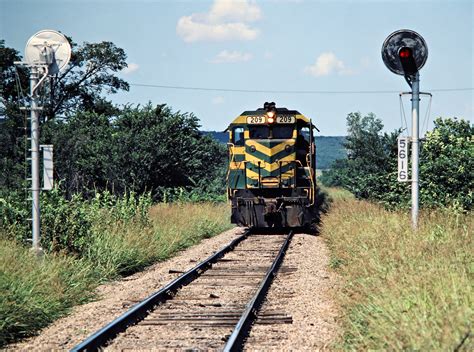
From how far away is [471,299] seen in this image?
19.0ft

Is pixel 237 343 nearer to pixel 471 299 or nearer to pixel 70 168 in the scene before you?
pixel 471 299

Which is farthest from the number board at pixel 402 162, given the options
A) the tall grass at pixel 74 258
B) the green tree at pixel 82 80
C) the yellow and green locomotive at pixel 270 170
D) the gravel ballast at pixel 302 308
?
the green tree at pixel 82 80

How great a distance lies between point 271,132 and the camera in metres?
20.2

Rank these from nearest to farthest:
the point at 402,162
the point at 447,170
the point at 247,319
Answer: the point at 247,319 → the point at 402,162 → the point at 447,170

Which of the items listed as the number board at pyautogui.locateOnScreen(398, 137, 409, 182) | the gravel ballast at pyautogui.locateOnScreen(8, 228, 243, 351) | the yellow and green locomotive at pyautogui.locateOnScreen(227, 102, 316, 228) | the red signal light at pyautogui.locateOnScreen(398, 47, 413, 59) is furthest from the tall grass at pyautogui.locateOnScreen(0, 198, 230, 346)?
the red signal light at pyautogui.locateOnScreen(398, 47, 413, 59)

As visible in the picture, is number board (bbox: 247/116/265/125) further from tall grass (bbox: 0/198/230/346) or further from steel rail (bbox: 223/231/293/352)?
steel rail (bbox: 223/231/293/352)

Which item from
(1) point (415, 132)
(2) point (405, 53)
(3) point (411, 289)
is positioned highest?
(2) point (405, 53)

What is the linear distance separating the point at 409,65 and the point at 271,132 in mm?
8714

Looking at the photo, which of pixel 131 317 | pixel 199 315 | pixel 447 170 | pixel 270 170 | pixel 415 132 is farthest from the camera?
pixel 270 170

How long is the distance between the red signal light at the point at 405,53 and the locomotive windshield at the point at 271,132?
333 inches

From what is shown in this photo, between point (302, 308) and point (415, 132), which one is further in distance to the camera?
point (415, 132)

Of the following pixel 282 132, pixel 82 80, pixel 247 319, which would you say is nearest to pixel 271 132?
pixel 282 132

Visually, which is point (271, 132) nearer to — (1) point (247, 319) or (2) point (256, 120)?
(2) point (256, 120)

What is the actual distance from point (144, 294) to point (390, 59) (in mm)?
5851
